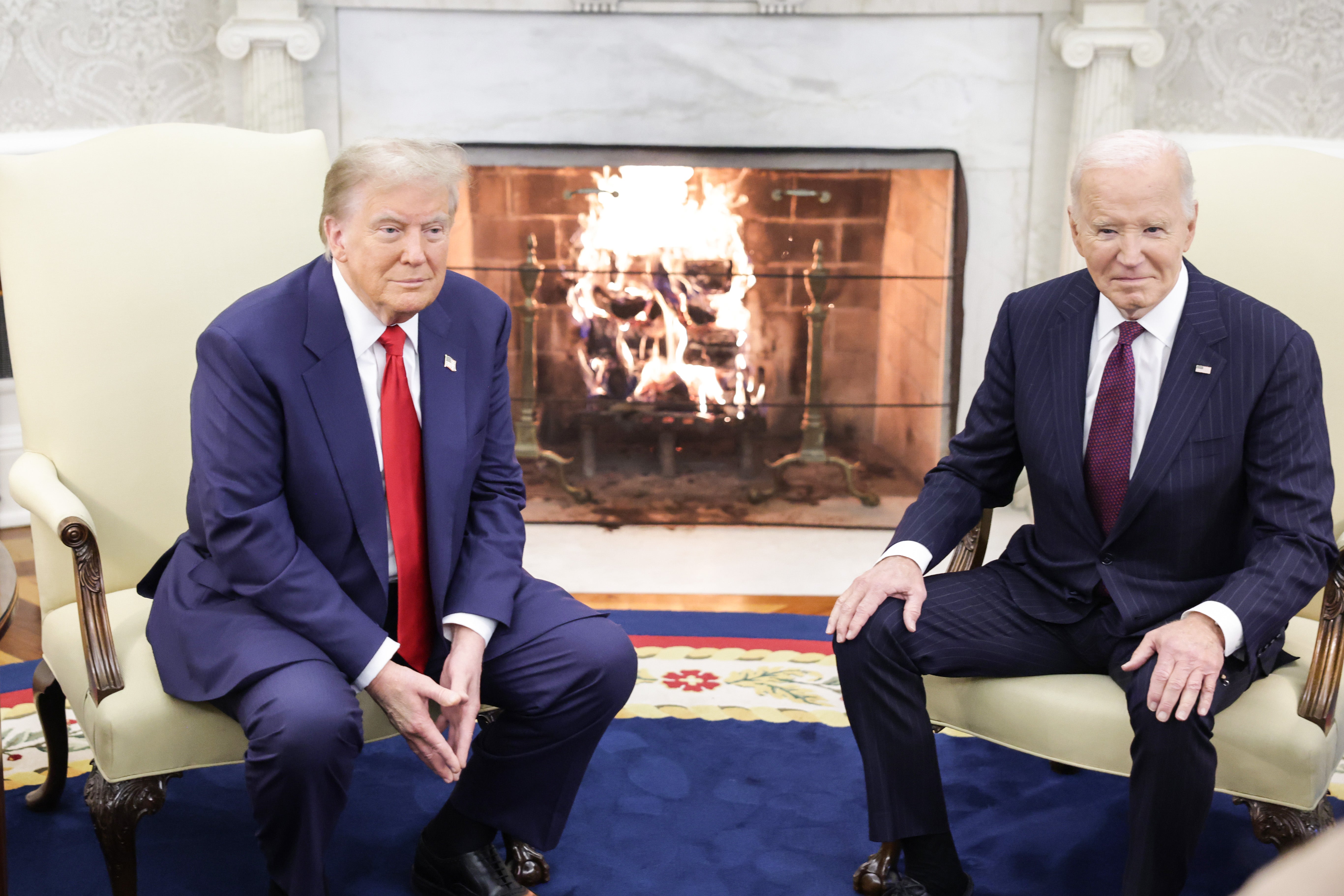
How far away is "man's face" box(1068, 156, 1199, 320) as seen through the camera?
1798 mm

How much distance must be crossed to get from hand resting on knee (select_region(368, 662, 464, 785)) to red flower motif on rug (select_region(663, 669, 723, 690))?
1.06 metres

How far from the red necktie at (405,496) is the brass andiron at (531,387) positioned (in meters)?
2.00

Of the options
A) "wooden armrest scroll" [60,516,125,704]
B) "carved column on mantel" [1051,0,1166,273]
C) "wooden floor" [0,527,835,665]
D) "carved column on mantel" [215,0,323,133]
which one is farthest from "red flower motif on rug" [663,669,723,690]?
"carved column on mantel" [215,0,323,133]

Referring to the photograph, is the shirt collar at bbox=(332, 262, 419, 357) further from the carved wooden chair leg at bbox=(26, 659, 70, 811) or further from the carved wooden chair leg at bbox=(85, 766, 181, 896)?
the carved wooden chair leg at bbox=(26, 659, 70, 811)

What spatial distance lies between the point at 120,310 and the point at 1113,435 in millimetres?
1634

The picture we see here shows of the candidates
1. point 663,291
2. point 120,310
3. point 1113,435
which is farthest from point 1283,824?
point 663,291

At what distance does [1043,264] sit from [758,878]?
7.78ft

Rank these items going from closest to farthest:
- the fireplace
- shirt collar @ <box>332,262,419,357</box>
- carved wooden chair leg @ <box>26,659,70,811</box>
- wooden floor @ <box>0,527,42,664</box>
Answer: shirt collar @ <box>332,262,419,357</box>, carved wooden chair leg @ <box>26,659,70,811</box>, wooden floor @ <box>0,527,42,664</box>, the fireplace

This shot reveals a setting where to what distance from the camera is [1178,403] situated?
1.84 meters

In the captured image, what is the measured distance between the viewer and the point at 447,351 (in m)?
1.93

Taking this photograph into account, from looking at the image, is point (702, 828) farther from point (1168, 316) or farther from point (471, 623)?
point (1168, 316)

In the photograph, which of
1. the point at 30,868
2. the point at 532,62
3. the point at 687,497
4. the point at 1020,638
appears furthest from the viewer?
the point at 687,497

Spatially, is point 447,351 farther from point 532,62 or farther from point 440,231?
point 532,62

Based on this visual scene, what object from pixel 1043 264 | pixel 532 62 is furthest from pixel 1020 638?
pixel 532 62
